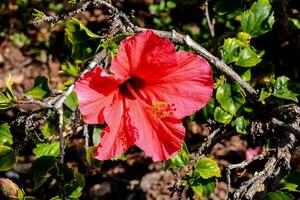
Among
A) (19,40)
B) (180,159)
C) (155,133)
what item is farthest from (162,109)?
(19,40)

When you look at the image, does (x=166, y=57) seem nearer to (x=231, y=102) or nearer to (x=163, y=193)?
(x=231, y=102)

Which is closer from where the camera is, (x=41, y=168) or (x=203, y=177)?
(x=41, y=168)

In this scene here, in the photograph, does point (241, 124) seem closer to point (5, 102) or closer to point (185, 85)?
point (185, 85)

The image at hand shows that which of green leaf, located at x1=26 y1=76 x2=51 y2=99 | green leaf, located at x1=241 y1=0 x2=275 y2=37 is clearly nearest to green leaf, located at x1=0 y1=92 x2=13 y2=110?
green leaf, located at x1=26 y1=76 x2=51 y2=99

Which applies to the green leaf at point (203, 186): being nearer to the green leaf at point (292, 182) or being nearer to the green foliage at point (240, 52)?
the green leaf at point (292, 182)

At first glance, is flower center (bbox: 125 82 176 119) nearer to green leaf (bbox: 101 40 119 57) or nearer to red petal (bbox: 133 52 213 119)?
red petal (bbox: 133 52 213 119)

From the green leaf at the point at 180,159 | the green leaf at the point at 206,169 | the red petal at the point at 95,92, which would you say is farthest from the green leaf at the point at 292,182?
the red petal at the point at 95,92

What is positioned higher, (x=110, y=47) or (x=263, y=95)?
(x=110, y=47)
